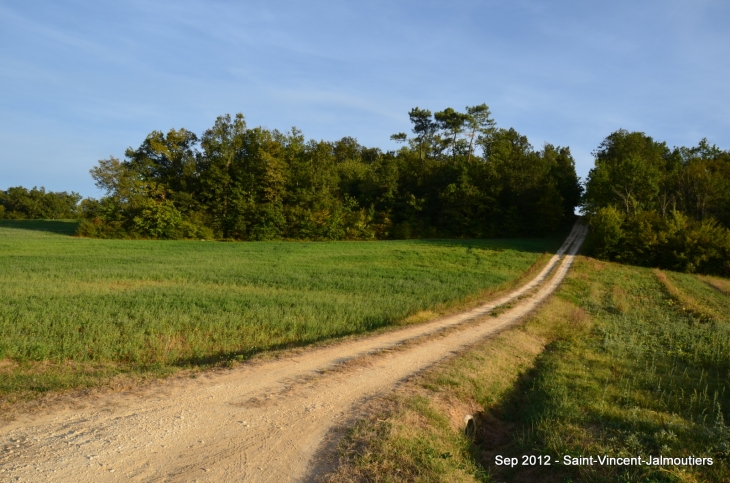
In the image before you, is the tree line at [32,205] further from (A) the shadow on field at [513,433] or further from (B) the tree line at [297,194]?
(A) the shadow on field at [513,433]

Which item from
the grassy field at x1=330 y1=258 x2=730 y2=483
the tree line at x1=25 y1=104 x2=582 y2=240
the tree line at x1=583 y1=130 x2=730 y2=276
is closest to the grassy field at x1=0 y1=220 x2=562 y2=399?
the grassy field at x1=330 y1=258 x2=730 y2=483

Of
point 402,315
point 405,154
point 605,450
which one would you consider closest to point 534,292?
point 402,315

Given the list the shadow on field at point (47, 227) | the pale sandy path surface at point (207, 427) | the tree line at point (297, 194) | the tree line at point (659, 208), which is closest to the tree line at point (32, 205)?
the shadow on field at point (47, 227)

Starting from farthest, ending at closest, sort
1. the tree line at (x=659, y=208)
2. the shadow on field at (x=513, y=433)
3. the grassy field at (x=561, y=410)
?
the tree line at (x=659, y=208), the shadow on field at (x=513, y=433), the grassy field at (x=561, y=410)

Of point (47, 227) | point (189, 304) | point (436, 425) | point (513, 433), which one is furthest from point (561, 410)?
point (47, 227)

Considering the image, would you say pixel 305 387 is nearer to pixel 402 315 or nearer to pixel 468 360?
pixel 468 360

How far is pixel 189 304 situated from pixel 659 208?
61660 millimetres

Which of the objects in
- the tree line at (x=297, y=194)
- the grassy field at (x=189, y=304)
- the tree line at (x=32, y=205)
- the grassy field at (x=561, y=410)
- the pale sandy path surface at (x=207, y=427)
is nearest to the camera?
the pale sandy path surface at (x=207, y=427)

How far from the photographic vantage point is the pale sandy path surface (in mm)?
5598

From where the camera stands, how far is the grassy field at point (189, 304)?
1139 cm

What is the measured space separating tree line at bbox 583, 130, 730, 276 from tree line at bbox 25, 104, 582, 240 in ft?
39.4

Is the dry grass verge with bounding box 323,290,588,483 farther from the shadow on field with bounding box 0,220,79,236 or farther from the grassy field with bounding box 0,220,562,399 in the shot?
the shadow on field with bounding box 0,220,79,236

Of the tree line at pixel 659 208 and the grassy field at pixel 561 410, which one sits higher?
the tree line at pixel 659 208

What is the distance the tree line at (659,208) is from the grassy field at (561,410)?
3035 centimetres
